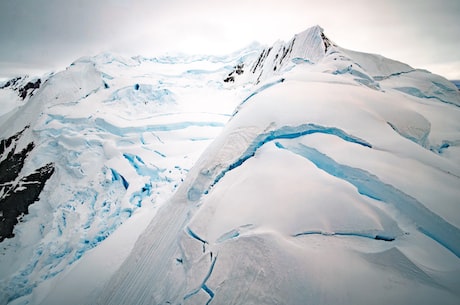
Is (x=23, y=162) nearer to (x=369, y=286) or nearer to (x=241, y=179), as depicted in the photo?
(x=241, y=179)

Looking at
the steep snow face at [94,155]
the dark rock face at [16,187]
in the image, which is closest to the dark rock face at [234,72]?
the steep snow face at [94,155]

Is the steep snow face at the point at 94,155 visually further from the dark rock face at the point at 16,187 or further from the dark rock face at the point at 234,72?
the dark rock face at the point at 234,72

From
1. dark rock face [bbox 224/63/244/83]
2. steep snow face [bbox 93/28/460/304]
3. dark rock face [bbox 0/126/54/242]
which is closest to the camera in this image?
steep snow face [bbox 93/28/460/304]

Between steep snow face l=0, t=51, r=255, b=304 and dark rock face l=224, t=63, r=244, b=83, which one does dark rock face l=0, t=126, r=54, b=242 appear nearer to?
steep snow face l=0, t=51, r=255, b=304

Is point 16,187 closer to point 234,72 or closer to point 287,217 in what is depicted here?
point 287,217

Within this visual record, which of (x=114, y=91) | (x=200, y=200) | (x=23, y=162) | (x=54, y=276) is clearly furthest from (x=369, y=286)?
(x=114, y=91)

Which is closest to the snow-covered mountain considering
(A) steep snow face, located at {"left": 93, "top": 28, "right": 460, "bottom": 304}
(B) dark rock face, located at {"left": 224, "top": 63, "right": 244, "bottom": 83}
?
(A) steep snow face, located at {"left": 93, "top": 28, "right": 460, "bottom": 304}
